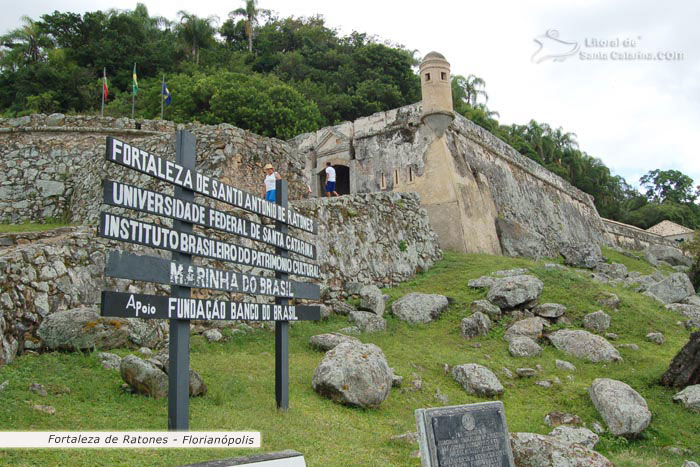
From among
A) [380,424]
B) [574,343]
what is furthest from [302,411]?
[574,343]

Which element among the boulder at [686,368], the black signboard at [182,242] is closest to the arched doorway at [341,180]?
the boulder at [686,368]

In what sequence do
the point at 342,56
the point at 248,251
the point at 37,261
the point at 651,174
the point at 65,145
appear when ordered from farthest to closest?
1. the point at 651,174
2. the point at 342,56
3. the point at 65,145
4. the point at 37,261
5. the point at 248,251

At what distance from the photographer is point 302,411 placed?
6.25 metres

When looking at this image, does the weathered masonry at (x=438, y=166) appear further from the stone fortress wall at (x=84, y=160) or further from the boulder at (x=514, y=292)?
the boulder at (x=514, y=292)

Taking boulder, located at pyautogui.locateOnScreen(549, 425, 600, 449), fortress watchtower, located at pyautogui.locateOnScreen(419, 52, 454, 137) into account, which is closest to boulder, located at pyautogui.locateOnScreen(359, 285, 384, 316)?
boulder, located at pyautogui.locateOnScreen(549, 425, 600, 449)

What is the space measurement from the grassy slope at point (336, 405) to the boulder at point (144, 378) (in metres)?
0.11

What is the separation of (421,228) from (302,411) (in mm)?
10017

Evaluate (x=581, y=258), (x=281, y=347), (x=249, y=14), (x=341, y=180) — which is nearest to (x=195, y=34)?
(x=249, y=14)

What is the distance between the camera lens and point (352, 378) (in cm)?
Answer: 682

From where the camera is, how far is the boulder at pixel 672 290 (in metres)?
14.5

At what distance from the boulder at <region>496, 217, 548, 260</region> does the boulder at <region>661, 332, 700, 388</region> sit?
37.0 feet

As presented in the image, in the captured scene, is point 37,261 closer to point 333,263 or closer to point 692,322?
→ point 333,263

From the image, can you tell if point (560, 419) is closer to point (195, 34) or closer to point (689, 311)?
point (689, 311)
